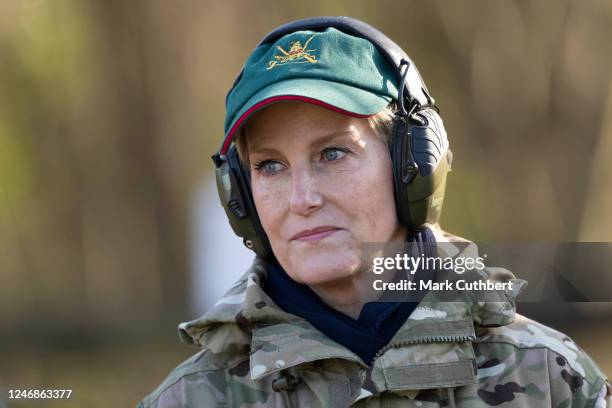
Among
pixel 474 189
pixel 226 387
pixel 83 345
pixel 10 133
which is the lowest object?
pixel 226 387

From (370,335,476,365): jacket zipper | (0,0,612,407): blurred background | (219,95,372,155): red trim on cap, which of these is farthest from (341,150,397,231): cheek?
(0,0,612,407): blurred background

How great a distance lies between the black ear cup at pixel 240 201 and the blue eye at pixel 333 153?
27cm

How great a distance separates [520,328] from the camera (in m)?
2.58

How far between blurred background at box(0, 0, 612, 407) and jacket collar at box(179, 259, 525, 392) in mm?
4517

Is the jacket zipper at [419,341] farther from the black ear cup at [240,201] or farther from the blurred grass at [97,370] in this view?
the blurred grass at [97,370]

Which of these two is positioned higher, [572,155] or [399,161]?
[572,155]

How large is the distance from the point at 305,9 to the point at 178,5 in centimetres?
104

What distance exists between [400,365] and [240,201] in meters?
0.62

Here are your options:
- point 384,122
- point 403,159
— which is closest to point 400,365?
point 403,159

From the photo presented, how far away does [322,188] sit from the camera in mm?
2463

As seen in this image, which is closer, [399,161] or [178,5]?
[399,161]

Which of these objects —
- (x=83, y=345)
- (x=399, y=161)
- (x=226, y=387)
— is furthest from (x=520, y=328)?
(x=83, y=345)

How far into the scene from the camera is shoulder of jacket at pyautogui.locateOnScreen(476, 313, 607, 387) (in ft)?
8.07

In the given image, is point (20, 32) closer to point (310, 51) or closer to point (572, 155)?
point (572, 155)
